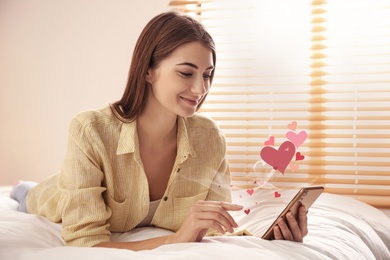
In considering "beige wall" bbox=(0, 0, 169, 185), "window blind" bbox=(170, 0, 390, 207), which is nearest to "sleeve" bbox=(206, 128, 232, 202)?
"window blind" bbox=(170, 0, 390, 207)

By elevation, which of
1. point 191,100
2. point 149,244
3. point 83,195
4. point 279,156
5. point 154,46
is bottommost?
point 149,244

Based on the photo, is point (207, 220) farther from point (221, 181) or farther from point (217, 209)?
point (221, 181)

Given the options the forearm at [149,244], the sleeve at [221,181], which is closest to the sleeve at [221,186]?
the sleeve at [221,181]

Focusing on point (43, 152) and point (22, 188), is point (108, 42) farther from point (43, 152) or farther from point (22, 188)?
point (22, 188)

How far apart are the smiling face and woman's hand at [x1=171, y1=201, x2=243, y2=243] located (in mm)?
396

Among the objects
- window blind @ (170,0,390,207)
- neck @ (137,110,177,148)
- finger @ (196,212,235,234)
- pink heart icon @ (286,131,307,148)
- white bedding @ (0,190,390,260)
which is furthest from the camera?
window blind @ (170,0,390,207)

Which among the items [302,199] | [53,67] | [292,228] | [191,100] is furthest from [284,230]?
[53,67]

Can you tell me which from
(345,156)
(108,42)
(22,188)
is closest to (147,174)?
(22,188)

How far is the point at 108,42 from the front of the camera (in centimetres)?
402

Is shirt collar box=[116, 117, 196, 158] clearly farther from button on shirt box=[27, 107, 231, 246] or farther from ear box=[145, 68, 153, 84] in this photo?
ear box=[145, 68, 153, 84]

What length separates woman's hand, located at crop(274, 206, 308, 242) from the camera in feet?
5.33

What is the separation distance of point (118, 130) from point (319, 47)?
186cm

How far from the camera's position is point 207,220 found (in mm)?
1605

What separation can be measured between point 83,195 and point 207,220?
42 centimetres
